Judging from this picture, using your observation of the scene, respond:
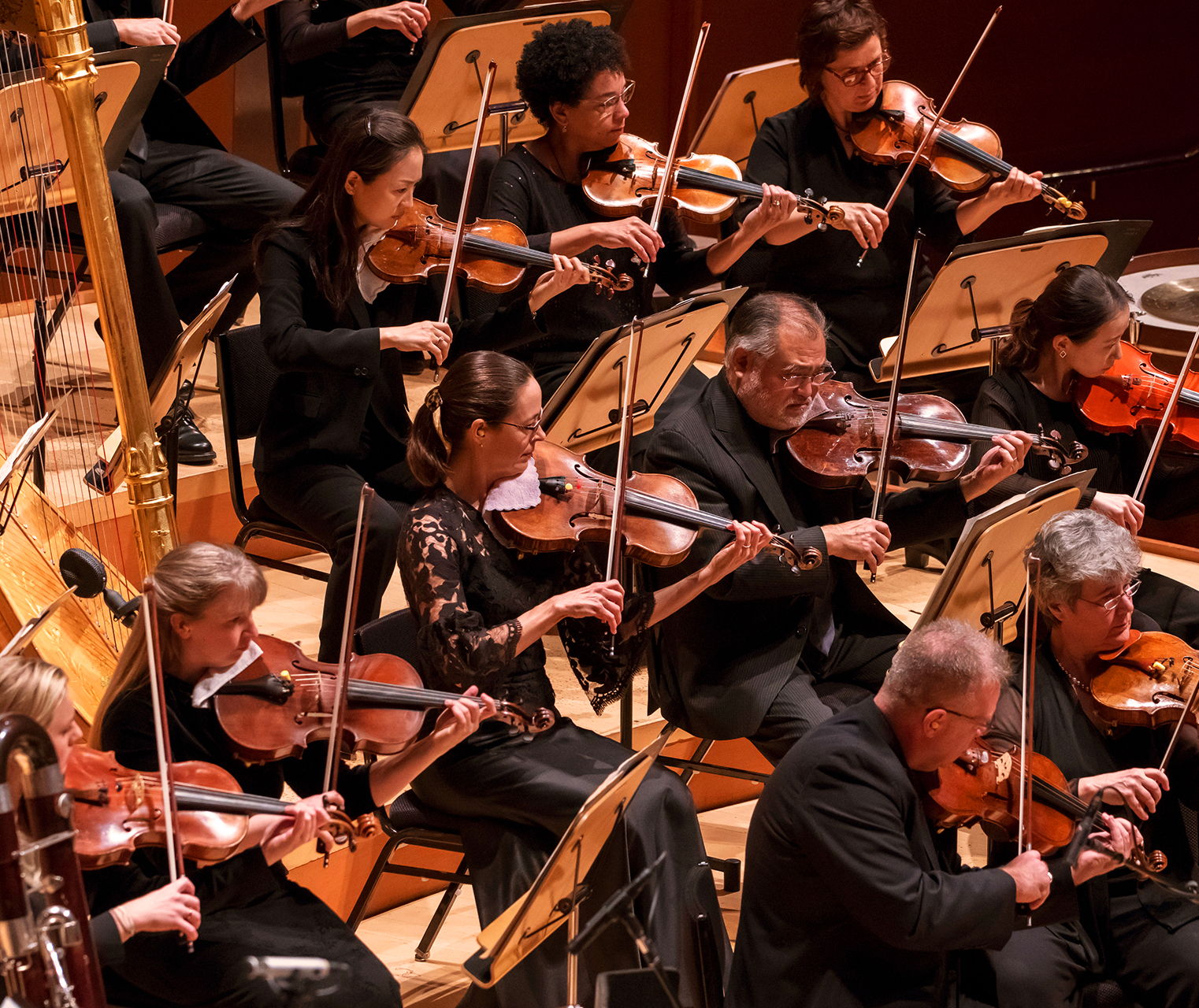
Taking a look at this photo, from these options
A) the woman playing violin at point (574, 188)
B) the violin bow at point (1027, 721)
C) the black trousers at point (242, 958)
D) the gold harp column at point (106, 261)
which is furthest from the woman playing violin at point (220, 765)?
the woman playing violin at point (574, 188)

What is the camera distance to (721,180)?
3.41 metres

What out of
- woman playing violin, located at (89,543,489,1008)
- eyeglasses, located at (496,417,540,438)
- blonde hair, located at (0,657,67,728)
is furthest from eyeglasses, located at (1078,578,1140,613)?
blonde hair, located at (0,657,67,728)

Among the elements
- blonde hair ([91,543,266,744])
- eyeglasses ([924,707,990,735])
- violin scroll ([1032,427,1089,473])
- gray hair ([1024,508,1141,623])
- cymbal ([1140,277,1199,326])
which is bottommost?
cymbal ([1140,277,1199,326])

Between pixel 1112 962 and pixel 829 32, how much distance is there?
6.75ft

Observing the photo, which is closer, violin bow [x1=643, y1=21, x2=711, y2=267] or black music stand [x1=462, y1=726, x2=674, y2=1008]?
black music stand [x1=462, y1=726, x2=674, y2=1008]

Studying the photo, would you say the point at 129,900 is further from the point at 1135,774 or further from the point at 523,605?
the point at 1135,774

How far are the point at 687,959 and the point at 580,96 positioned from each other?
1.77m

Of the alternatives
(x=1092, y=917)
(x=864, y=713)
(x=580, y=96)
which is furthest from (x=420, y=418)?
(x=1092, y=917)

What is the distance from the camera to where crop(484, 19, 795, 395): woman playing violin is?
3252mm

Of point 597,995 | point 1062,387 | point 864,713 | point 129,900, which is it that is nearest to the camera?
point 597,995

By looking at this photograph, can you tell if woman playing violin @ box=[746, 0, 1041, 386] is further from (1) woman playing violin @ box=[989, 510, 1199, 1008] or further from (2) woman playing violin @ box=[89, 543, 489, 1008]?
(2) woman playing violin @ box=[89, 543, 489, 1008]

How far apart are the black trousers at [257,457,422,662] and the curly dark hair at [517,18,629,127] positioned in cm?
90

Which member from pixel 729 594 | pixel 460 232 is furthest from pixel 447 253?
pixel 729 594

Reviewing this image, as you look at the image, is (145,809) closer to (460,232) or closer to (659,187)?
(460,232)
